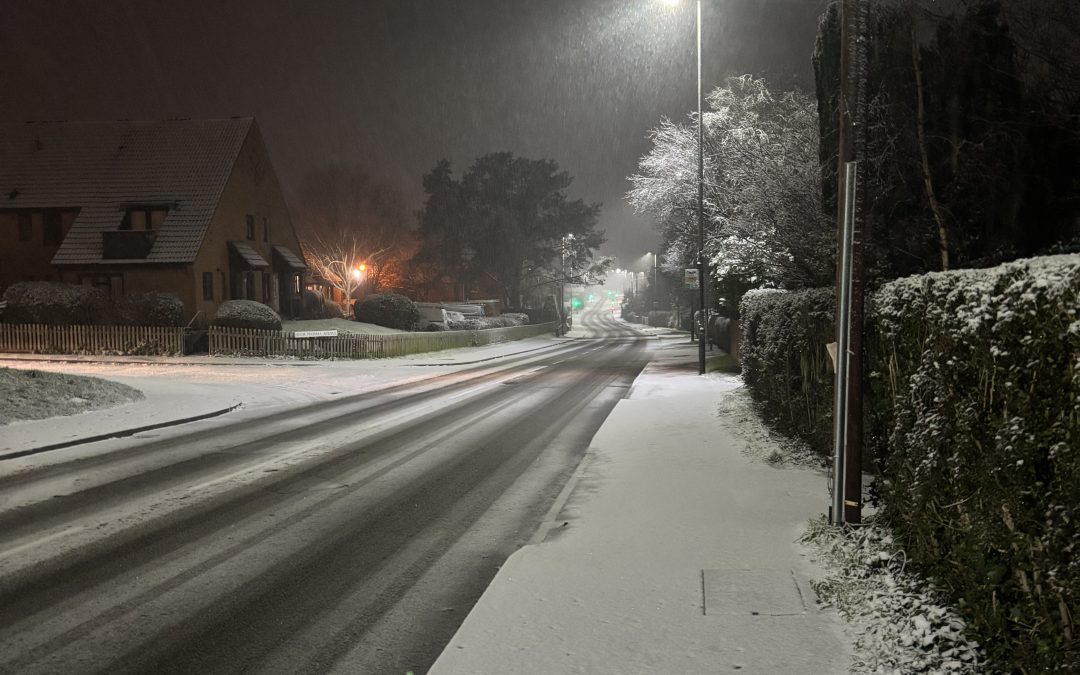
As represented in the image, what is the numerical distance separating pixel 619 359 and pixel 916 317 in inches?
1055

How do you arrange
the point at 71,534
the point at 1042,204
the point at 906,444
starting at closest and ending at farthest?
the point at 906,444 → the point at 71,534 → the point at 1042,204

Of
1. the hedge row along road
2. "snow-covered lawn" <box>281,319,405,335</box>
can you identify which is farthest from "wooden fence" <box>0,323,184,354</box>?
the hedge row along road

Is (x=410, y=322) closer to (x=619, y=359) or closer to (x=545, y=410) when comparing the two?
(x=619, y=359)

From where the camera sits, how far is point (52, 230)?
3697cm

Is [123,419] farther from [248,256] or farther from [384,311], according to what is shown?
[384,311]

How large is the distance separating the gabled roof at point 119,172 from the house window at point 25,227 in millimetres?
641

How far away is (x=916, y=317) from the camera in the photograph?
4.85 meters

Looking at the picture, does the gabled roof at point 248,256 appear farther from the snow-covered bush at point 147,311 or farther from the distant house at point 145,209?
the snow-covered bush at point 147,311

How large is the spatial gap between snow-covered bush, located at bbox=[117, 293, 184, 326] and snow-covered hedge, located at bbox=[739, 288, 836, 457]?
2615 centimetres

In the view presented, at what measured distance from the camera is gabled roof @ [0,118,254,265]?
1391 inches

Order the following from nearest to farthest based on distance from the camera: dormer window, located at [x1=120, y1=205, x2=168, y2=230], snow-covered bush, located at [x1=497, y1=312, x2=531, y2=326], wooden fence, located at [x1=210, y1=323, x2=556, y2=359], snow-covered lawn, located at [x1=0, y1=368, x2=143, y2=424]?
1. snow-covered lawn, located at [x1=0, y1=368, x2=143, y2=424]
2. wooden fence, located at [x1=210, y1=323, x2=556, y2=359]
3. dormer window, located at [x1=120, y1=205, x2=168, y2=230]
4. snow-covered bush, located at [x1=497, y1=312, x2=531, y2=326]

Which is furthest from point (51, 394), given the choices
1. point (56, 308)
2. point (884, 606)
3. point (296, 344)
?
point (56, 308)

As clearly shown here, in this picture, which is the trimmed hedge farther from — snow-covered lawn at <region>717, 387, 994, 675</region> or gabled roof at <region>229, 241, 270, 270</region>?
gabled roof at <region>229, 241, 270, 270</region>

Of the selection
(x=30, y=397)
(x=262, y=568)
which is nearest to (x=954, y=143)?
(x=262, y=568)
